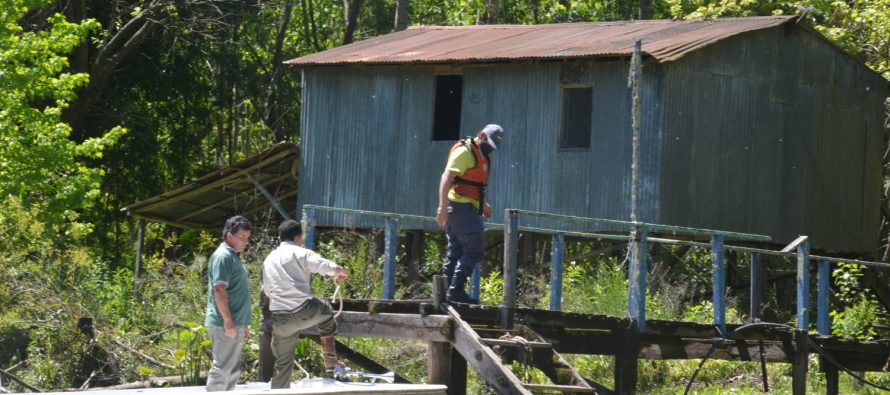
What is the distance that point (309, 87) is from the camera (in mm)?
26422

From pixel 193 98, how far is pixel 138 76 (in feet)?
6.34

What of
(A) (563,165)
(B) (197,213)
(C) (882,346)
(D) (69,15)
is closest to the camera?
(C) (882,346)

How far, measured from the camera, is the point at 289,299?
1198cm

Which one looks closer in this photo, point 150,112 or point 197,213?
point 197,213

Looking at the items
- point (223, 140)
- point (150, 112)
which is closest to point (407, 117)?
point (150, 112)

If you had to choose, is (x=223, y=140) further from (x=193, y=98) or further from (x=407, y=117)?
(x=407, y=117)

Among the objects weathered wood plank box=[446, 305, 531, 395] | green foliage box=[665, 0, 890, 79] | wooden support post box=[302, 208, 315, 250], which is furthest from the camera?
green foliage box=[665, 0, 890, 79]

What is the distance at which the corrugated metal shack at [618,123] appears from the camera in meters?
22.5

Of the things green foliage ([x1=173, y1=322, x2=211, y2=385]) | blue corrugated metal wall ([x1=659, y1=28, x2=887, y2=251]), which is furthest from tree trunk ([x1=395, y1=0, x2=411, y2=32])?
green foliage ([x1=173, y1=322, x2=211, y2=385])

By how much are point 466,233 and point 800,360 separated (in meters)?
4.84

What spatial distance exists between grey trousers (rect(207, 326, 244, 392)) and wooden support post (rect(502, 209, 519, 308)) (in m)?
2.61

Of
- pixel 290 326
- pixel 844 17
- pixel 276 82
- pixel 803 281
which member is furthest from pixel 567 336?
pixel 276 82

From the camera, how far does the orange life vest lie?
12.8m

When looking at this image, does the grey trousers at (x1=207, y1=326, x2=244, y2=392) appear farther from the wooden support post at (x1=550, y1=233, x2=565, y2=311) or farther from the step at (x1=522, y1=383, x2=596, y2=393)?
the wooden support post at (x1=550, y1=233, x2=565, y2=311)
